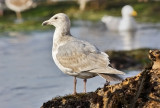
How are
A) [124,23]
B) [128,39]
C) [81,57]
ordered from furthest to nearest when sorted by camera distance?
[124,23] → [128,39] → [81,57]

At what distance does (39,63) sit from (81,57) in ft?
23.7

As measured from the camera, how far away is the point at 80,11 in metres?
36.9

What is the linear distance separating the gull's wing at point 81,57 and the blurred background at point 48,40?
4.26ft

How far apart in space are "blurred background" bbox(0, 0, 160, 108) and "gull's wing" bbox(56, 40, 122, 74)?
1.30 m

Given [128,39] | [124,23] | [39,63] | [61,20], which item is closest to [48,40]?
[128,39]

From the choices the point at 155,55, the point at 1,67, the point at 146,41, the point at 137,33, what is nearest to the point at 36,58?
the point at 1,67

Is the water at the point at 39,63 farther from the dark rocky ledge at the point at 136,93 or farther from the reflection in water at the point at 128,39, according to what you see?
the dark rocky ledge at the point at 136,93

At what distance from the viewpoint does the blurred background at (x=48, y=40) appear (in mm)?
11844

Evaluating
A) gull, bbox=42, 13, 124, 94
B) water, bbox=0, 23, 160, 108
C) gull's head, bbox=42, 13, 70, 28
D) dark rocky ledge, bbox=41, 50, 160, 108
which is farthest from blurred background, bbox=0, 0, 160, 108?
dark rocky ledge, bbox=41, 50, 160, 108

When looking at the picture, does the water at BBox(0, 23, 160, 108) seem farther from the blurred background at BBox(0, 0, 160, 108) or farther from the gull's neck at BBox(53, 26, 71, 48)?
the gull's neck at BBox(53, 26, 71, 48)

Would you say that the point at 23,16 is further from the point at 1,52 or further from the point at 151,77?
the point at 151,77

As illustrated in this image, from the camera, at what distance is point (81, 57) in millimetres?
9148

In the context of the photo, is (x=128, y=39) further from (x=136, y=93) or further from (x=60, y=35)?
(x=136, y=93)

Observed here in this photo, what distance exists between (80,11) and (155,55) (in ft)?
98.3
